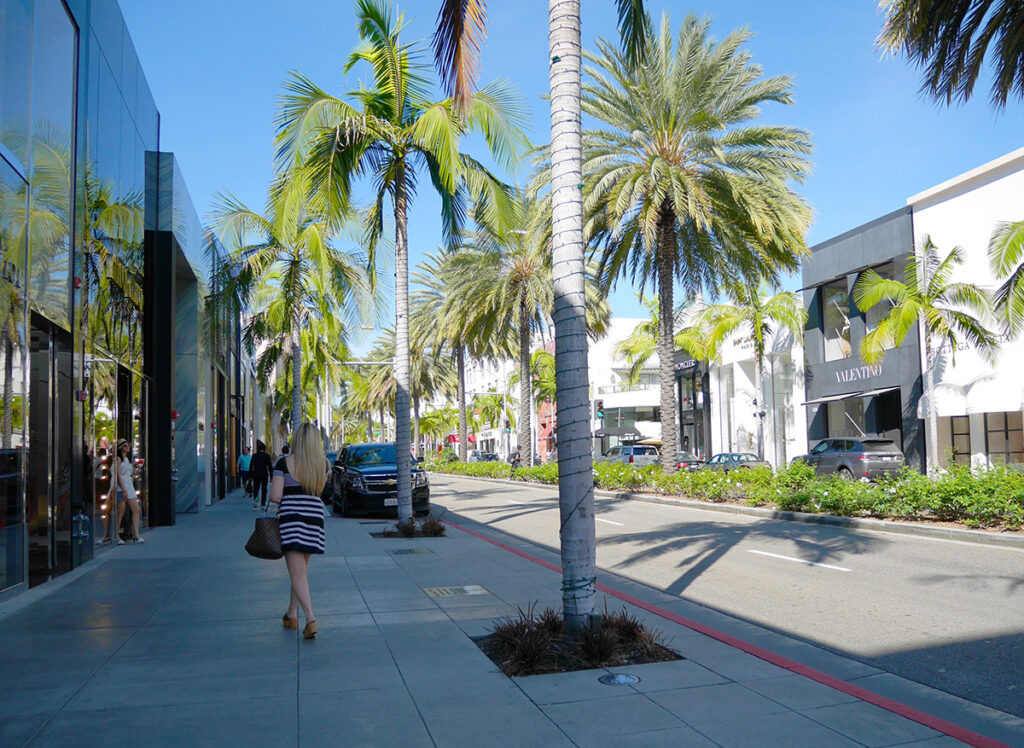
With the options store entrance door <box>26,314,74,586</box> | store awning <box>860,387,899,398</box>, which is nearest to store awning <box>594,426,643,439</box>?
store awning <box>860,387,899,398</box>

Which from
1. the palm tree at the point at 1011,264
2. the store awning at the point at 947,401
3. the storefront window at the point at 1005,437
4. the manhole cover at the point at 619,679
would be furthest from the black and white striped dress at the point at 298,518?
the storefront window at the point at 1005,437

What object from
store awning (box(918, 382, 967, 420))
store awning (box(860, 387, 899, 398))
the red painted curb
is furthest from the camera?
store awning (box(860, 387, 899, 398))

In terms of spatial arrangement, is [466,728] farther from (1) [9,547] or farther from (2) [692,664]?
(1) [9,547]

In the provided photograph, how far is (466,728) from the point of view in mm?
4691

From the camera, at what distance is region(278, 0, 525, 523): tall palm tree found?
1307 cm

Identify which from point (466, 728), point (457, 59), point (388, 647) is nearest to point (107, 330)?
point (457, 59)

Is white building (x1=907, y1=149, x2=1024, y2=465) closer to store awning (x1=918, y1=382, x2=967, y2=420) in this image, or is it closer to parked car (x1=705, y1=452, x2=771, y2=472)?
store awning (x1=918, y1=382, x2=967, y2=420)

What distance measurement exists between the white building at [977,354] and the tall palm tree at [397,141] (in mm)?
16319

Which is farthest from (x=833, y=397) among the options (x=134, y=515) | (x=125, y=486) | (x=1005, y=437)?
(x=125, y=486)

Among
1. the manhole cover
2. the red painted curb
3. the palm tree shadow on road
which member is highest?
the manhole cover

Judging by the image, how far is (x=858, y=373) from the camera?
102ft

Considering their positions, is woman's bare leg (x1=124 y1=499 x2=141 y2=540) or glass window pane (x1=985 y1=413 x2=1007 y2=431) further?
glass window pane (x1=985 y1=413 x2=1007 y2=431)

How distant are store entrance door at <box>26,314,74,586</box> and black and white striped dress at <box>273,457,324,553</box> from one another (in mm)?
4460

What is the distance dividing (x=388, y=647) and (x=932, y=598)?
594 cm
